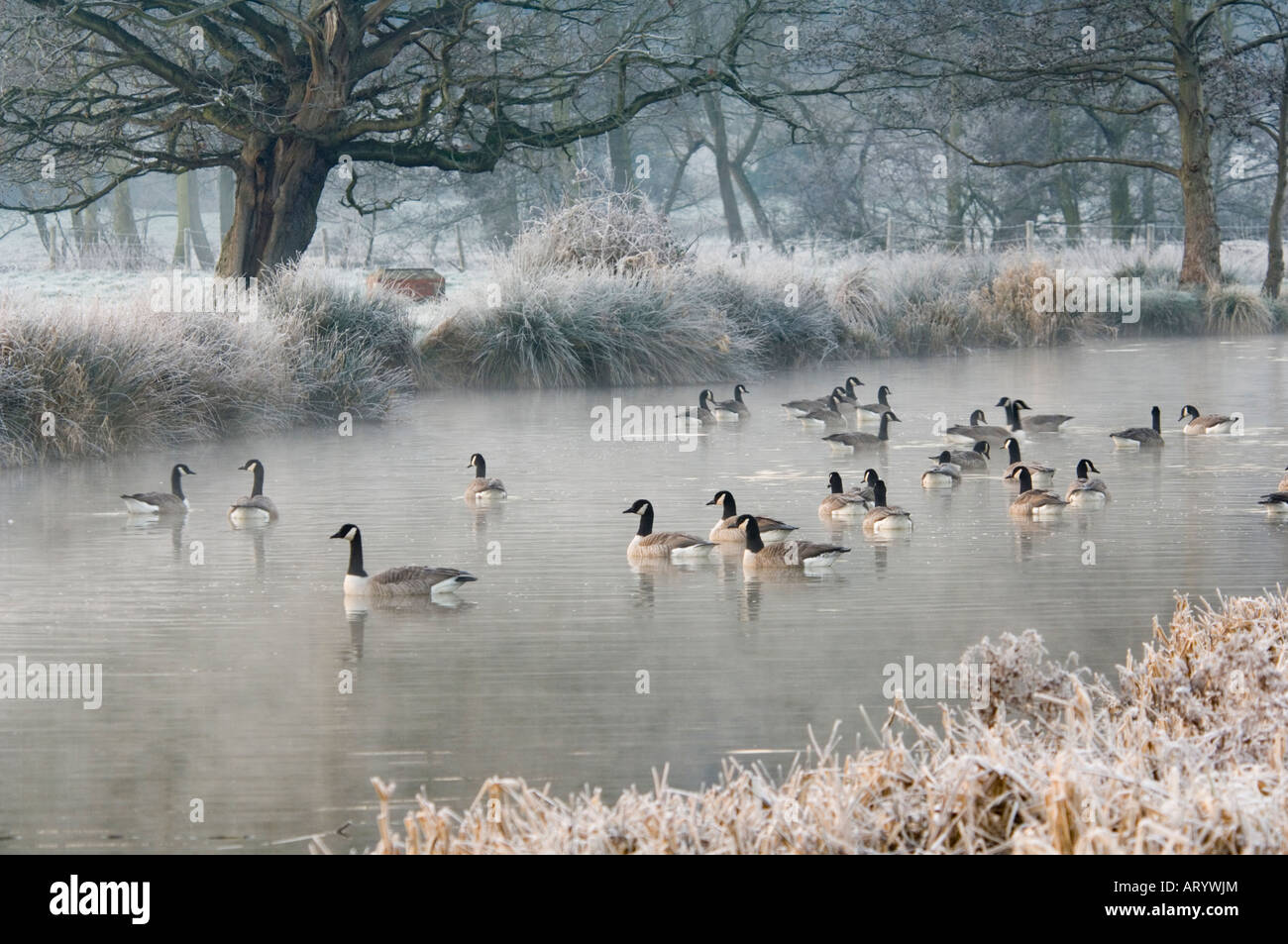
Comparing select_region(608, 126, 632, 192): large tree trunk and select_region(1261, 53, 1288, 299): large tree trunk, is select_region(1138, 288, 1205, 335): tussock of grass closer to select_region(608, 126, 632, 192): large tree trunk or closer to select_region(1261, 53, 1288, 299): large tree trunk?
select_region(1261, 53, 1288, 299): large tree trunk

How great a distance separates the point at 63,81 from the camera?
20.6 m

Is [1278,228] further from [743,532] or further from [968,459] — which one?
[743,532]

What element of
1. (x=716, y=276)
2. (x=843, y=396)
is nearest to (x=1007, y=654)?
(x=843, y=396)

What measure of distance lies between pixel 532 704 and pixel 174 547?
15.9 ft

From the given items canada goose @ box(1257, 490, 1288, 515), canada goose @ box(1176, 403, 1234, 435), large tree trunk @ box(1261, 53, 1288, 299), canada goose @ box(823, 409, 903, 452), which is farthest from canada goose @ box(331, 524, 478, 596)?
large tree trunk @ box(1261, 53, 1288, 299)

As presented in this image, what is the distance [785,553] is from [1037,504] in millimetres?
2786

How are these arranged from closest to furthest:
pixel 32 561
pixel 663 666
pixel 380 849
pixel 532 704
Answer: pixel 380 849, pixel 532 704, pixel 663 666, pixel 32 561

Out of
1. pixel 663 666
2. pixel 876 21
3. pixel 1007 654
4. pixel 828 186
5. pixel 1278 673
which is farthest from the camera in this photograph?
pixel 828 186

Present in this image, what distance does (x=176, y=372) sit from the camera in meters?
16.0

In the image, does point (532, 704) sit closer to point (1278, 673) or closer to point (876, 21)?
point (1278, 673)

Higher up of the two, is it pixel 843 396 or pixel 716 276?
pixel 716 276

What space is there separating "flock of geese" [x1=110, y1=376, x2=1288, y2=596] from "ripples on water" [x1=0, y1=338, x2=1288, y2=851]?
17 centimetres

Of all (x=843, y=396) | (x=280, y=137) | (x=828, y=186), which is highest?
(x=828, y=186)

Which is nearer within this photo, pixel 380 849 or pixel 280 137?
pixel 380 849
